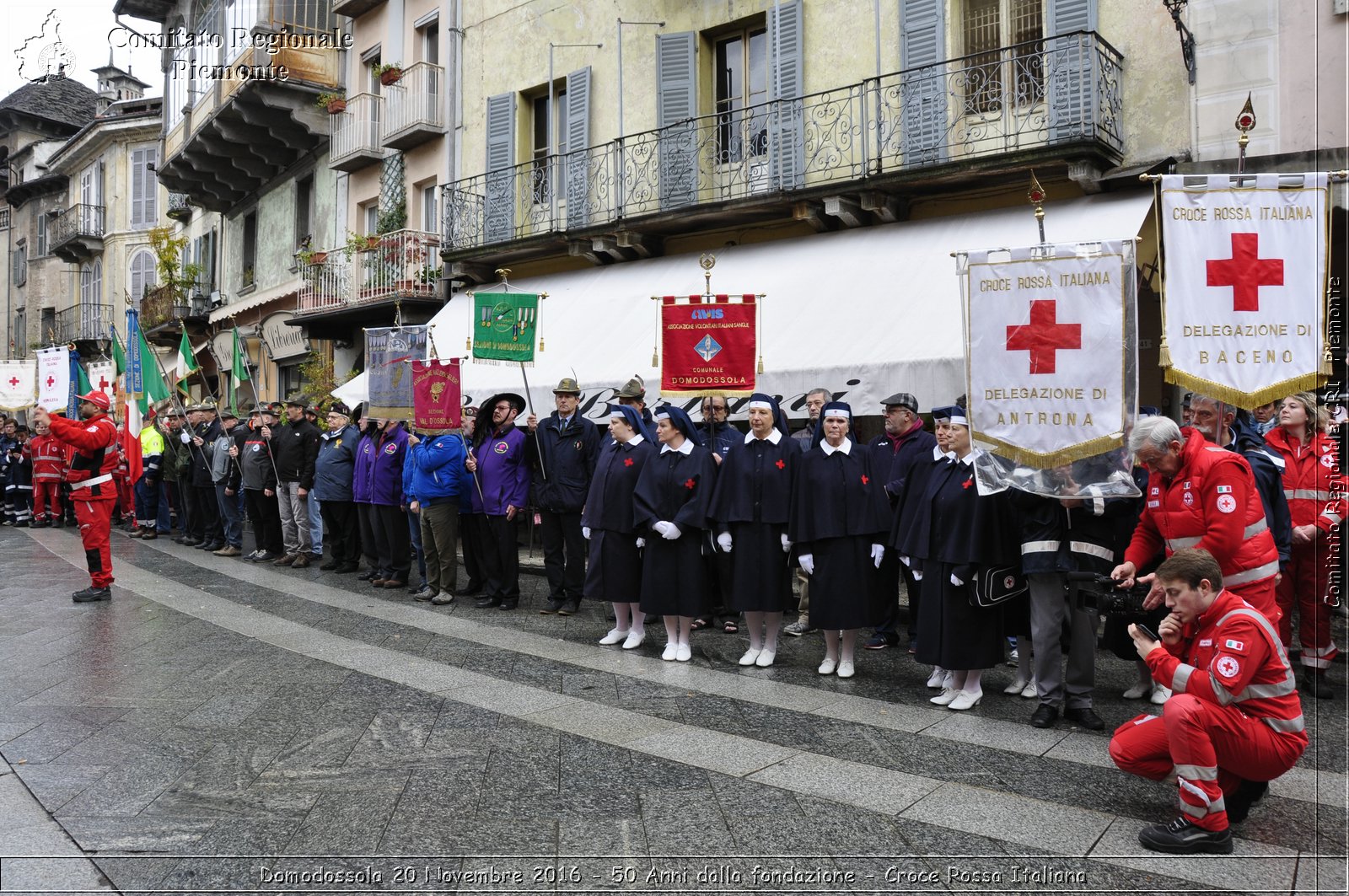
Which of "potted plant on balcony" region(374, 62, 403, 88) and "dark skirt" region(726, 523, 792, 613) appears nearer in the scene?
"dark skirt" region(726, 523, 792, 613)

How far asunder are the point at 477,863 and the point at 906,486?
413 cm

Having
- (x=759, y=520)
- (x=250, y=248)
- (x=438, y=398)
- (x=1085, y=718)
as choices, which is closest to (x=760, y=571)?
(x=759, y=520)

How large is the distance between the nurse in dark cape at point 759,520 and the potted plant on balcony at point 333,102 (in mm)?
17084

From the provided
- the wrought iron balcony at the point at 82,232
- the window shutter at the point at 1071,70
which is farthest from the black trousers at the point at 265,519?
the wrought iron balcony at the point at 82,232

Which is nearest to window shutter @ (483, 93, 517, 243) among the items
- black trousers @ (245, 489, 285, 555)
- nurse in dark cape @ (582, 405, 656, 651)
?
black trousers @ (245, 489, 285, 555)

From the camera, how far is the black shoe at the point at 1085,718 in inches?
245

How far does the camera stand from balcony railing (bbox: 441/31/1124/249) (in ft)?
38.3

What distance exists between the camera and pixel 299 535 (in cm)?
1405

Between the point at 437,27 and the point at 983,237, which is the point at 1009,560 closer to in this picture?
the point at 983,237

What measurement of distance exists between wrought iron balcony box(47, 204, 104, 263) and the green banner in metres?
32.5

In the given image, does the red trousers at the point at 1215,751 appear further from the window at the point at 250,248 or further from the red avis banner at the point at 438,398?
the window at the point at 250,248

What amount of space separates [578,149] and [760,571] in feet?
35.6

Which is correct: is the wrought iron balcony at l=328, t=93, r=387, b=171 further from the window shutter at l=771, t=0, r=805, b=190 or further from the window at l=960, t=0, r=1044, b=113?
the window at l=960, t=0, r=1044, b=113

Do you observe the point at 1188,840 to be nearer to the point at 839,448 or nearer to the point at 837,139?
the point at 839,448
